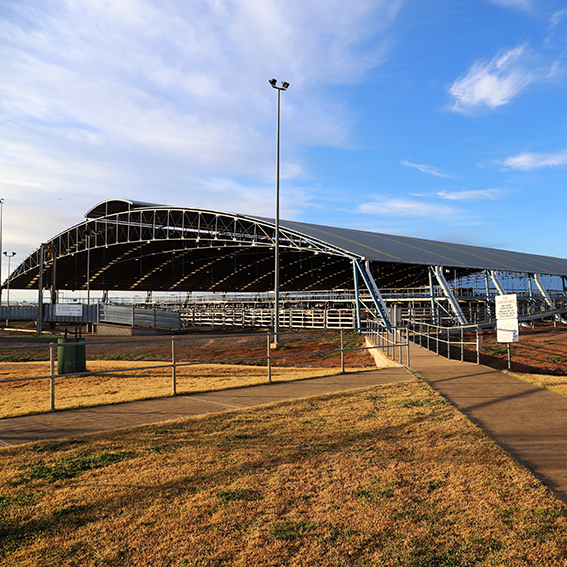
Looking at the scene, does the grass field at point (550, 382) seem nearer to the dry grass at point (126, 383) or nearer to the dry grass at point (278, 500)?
the dry grass at point (278, 500)

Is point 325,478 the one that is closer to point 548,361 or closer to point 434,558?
point 434,558

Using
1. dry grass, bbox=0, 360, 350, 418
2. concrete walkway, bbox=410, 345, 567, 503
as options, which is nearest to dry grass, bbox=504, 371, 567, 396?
concrete walkway, bbox=410, 345, 567, 503

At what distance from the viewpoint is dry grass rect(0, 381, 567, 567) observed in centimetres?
354

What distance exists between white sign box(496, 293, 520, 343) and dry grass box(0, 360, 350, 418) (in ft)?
16.2

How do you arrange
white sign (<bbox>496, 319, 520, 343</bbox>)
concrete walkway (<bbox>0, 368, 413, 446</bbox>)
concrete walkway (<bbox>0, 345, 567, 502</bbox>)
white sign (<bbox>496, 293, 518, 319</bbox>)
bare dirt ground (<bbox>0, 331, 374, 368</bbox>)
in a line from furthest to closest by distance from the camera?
bare dirt ground (<bbox>0, 331, 374, 368</bbox>) → white sign (<bbox>496, 293, 518, 319</bbox>) → white sign (<bbox>496, 319, 520, 343</bbox>) → concrete walkway (<bbox>0, 368, 413, 446</bbox>) → concrete walkway (<bbox>0, 345, 567, 502</bbox>)

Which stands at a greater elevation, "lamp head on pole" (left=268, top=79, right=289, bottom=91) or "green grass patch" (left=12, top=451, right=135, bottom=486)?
"lamp head on pole" (left=268, top=79, right=289, bottom=91)

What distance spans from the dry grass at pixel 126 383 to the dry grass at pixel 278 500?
13.4 feet

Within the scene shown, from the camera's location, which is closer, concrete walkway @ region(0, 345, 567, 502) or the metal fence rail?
concrete walkway @ region(0, 345, 567, 502)

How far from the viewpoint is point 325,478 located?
493 centimetres

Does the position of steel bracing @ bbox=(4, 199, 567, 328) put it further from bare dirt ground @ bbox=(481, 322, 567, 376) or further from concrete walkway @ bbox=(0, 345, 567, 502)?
concrete walkway @ bbox=(0, 345, 567, 502)

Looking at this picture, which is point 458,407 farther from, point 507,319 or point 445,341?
point 445,341

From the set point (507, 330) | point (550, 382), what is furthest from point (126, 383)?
point (550, 382)

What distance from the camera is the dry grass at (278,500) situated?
11.6ft

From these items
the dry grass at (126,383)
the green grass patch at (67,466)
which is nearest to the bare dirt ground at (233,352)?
the dry grass at (126,383)
